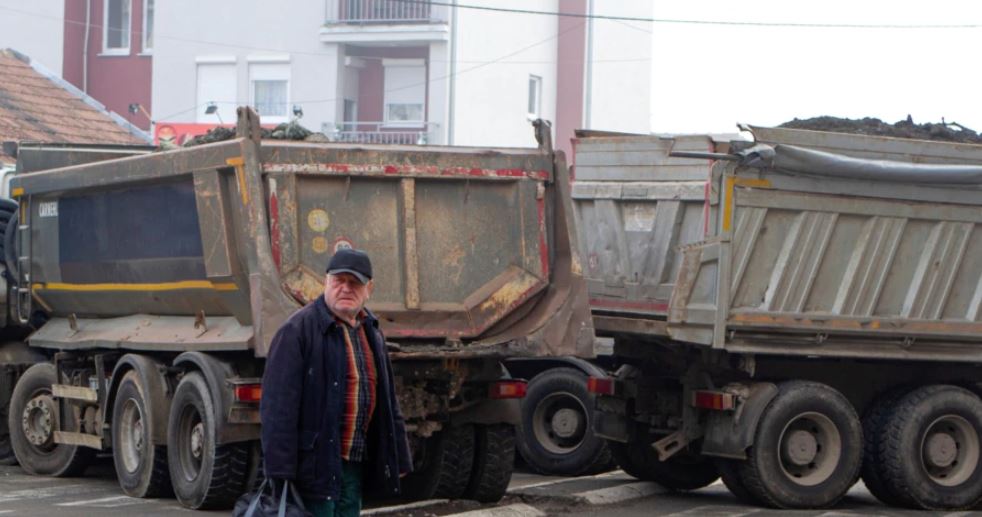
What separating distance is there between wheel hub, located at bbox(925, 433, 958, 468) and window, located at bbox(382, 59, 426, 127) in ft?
92.2

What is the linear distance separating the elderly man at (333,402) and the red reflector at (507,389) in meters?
4.74

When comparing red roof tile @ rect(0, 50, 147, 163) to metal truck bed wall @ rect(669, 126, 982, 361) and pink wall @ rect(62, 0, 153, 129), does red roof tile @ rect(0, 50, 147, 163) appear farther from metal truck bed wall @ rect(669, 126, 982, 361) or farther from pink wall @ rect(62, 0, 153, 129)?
pink wall @ rect(62, 0, 153, 129)

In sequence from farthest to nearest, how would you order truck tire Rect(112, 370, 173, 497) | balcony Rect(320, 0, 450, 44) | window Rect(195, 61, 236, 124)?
→ 1. window Rect(195, 61, 236, 124)
2. balcony Rect(320, 0, 450, 44)
3. truck tire Rect(112, 370, 173, 497)

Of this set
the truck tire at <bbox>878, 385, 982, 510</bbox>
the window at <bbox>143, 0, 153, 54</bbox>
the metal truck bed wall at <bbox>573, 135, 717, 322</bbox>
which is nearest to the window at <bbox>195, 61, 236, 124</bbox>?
the window at <bbox>143, 0, 153, 54</bbox>

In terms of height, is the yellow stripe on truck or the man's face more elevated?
the man's face

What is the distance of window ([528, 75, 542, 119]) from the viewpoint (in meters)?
42.6

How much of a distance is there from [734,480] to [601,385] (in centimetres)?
141

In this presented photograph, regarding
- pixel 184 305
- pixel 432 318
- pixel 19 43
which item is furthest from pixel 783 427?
pixel 19 43

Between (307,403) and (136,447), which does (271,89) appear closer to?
(136,447)

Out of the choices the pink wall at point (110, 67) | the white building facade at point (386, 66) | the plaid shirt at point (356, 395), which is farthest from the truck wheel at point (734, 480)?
the pink wall at point (110, 67)

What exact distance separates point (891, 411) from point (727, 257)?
6.50 feet

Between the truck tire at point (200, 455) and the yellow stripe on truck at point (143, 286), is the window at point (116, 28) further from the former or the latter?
the truck tire at point (200, 455)

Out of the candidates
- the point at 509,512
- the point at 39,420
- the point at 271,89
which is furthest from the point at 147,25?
the point at 509,512

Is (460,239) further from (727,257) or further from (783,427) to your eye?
(783,427)
